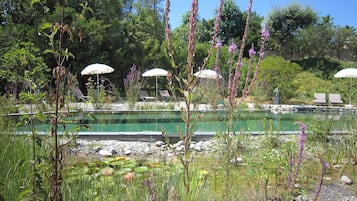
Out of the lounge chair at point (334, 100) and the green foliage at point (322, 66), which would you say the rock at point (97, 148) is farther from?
the green foliage at point (322, 66)

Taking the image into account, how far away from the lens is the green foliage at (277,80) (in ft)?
50.0

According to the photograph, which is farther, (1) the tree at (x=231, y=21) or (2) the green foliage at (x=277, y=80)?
(1) the tree at (x=231, y=21)

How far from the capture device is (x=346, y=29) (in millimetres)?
26094

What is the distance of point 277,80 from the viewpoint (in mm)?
15359

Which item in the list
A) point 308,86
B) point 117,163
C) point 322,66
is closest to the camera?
point 117,163

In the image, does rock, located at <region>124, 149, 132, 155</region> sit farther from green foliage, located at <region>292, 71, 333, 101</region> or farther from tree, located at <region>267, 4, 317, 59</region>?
tree, located at <region>267, 4, 317, 59</region>

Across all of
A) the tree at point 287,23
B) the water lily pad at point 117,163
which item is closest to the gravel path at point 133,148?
the water lily pad at point 117,163

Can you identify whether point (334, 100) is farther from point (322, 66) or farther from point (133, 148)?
point (133, 148)

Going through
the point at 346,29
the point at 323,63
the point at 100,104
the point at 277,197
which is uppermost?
the point at 346,29

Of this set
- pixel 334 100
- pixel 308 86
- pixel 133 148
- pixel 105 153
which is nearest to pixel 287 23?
pixel 308 86

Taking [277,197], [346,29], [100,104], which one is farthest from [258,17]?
[277,197]

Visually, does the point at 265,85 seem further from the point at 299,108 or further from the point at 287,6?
the point at 287,6

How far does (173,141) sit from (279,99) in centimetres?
1089

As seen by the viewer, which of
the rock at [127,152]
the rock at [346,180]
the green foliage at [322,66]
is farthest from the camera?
the green foliage at [322,66]
